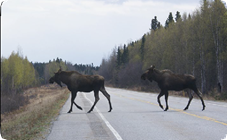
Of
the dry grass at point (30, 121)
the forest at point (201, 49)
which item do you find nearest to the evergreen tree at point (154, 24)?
the forest at point (201, 49)

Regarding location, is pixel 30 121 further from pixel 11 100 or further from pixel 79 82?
pixel 79 82

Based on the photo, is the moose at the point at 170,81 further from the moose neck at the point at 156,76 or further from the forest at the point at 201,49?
the forest at the point at 201,49

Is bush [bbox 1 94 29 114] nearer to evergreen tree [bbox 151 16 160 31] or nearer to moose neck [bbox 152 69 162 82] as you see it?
moose neck [bbox 152 69 162 82]

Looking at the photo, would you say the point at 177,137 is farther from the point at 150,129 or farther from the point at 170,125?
the point at 170,125

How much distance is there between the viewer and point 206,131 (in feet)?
29.3

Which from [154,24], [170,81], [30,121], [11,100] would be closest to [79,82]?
[30,121]

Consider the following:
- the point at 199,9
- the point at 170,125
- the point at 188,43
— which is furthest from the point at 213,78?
the point at 170,125

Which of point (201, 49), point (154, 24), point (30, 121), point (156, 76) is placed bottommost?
point (30, 121)

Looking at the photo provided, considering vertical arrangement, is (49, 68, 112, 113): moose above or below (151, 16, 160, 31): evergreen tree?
below

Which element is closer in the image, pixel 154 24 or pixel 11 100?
pixel 11 100

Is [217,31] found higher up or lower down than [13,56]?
higher up

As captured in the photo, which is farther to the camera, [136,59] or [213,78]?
[136,59]

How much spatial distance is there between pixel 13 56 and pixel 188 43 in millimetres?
39662

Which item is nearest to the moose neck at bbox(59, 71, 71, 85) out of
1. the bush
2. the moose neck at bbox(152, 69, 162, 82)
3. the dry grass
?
the dry grass
